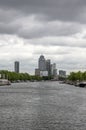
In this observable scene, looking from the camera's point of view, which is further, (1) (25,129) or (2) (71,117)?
(2) (71,117)

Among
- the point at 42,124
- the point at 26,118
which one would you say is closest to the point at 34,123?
the point at 42,124

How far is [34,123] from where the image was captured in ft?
153

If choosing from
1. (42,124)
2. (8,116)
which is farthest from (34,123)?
(8,116)

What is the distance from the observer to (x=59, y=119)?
166ft

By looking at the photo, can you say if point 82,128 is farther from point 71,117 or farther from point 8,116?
point 8,116

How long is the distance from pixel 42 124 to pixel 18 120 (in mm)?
3999

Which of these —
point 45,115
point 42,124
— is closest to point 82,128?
point 42,124

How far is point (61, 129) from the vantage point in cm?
4212

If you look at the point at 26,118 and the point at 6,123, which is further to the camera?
the point at 26,118

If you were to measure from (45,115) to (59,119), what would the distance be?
4626mm

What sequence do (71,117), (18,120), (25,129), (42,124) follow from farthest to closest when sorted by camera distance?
(71,117) → (18,120) → (42,124) → (25,129)

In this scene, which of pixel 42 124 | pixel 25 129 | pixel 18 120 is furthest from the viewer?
pixel 18 120

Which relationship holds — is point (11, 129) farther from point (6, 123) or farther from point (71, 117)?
point (71, 117)

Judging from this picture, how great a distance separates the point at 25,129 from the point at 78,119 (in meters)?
10.4
